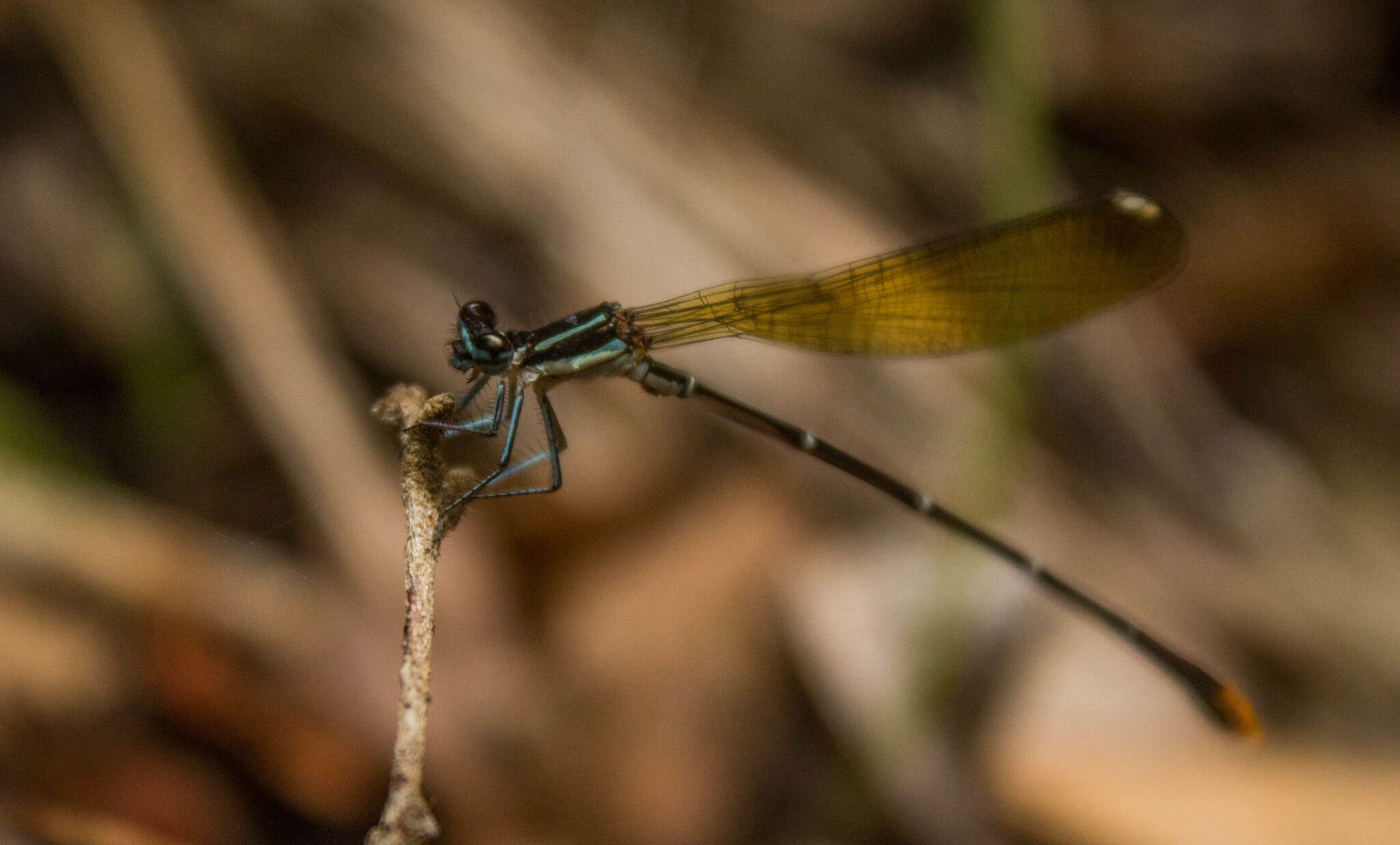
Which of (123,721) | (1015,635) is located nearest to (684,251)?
(1015,635)

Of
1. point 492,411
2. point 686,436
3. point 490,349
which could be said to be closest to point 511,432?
point 492,411

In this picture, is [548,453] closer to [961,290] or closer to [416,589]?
[416,589]

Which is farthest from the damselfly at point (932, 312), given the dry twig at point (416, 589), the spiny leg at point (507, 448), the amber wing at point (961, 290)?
the dry twig at point (416, 589)

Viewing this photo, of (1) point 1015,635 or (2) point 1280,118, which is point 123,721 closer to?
(1) point 1015,635

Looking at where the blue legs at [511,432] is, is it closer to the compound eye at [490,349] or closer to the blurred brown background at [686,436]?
the compound eye at [490,349]

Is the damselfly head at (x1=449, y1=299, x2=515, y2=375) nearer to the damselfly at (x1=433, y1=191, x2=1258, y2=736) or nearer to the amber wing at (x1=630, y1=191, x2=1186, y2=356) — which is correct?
the damselfly at (x1=433, y1=191, x2=1258, y2=736)

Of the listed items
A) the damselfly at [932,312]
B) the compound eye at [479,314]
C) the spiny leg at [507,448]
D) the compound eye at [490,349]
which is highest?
the damselfly at [932,312]
